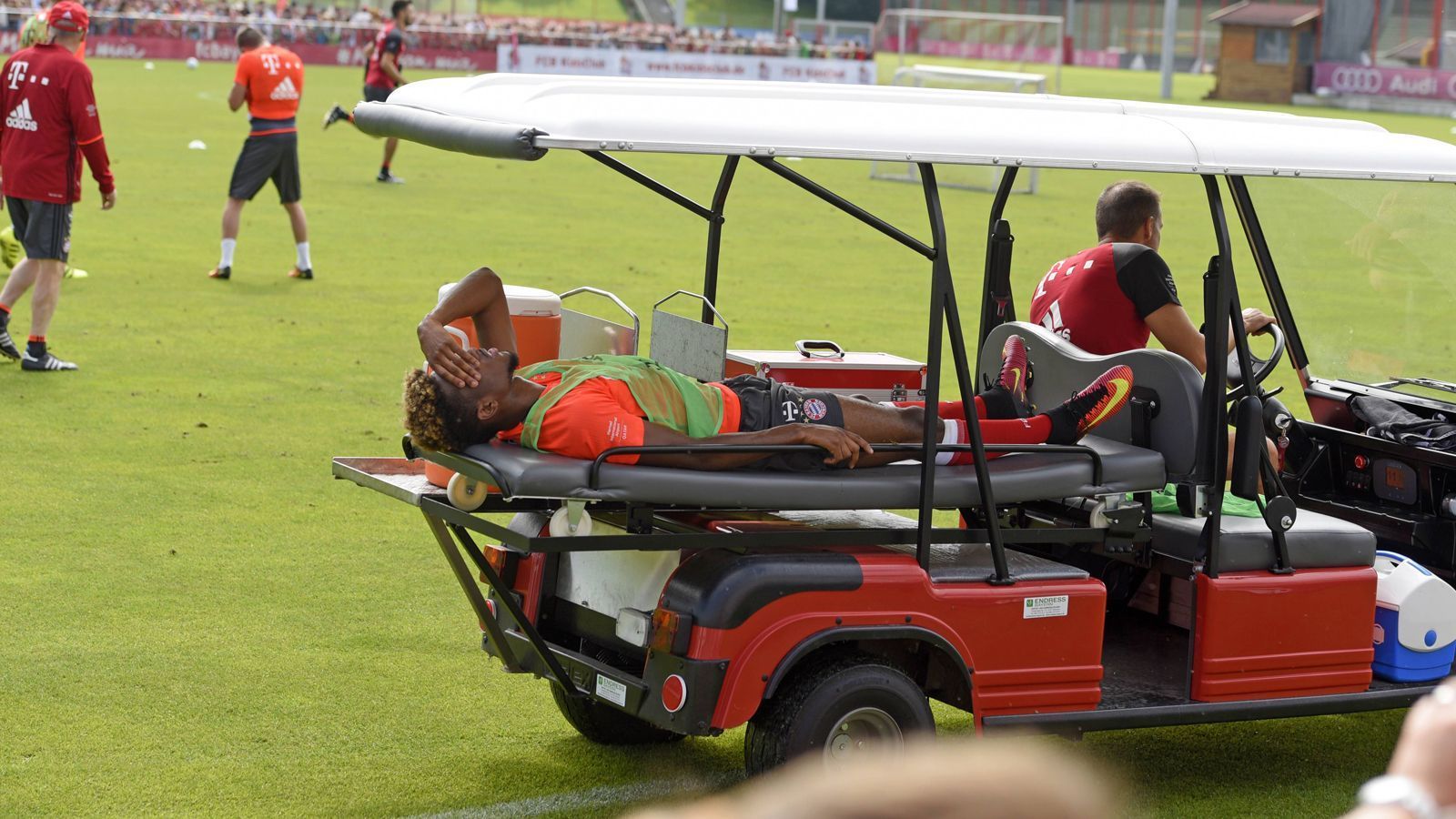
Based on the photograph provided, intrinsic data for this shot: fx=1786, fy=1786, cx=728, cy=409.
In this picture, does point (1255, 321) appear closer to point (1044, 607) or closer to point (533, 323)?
point (1044, 607)

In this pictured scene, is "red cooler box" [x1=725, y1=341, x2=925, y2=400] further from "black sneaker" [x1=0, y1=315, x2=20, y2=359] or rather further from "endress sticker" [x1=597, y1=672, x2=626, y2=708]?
"black sneaker" [x1=0, y1=315, x2=20, y2=359]

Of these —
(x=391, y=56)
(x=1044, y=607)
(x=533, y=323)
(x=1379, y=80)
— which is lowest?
(x=1044, y=607)

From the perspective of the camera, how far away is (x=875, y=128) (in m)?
4.56

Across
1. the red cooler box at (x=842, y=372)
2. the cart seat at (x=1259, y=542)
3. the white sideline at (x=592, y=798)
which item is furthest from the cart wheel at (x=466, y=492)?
the cart seat at (x=1259, y=542)

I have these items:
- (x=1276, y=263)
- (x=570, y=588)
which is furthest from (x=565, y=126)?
(x=1276, y=263)

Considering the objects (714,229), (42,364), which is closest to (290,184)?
(42,364)

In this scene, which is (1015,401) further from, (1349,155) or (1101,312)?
(1349,155)

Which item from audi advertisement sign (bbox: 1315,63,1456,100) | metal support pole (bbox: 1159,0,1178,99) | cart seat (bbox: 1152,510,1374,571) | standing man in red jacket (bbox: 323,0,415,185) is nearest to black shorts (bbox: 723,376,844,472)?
cart seat (bbox: 1152,510,1374,571)

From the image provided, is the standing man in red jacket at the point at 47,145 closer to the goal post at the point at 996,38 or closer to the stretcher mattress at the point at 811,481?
the stretcher mattress at the point at 811,481

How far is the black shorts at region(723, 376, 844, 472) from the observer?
16.6 ft

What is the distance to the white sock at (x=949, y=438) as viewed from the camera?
5070mm

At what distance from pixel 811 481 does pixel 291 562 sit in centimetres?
312

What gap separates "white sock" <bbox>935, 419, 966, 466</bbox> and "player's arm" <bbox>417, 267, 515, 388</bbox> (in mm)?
1283

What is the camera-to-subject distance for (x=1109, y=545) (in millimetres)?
5195
